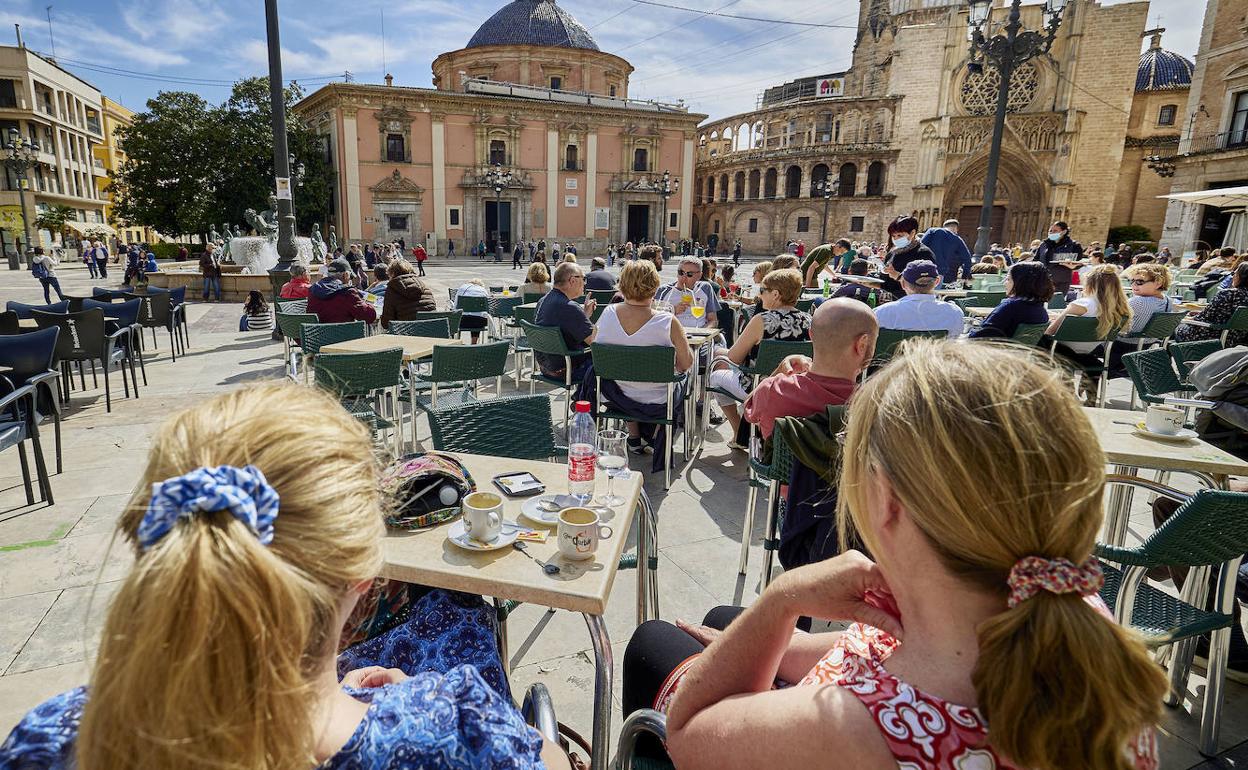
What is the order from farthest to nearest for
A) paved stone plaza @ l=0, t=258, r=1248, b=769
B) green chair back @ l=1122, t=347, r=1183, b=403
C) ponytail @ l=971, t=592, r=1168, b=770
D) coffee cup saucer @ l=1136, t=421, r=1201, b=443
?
green chair back @ l=1122, t=347, r=1183, b=403 → coffee cup saucer @ l=1136, t=421, r=1201, b=443 → paved stone plaza @ l=0, t=258, r=1248, b=769 → ponytail @ l=971, t=592, r=1168, b=770

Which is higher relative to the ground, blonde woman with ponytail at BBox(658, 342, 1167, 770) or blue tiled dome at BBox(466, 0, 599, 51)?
blue tiled dome at BBox(466, 0, 599, 51)

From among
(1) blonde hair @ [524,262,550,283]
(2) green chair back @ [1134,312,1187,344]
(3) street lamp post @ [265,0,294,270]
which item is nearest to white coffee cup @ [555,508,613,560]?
(1) blonde hair @ [524,262,550,283]

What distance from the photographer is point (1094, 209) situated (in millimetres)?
A: 32375

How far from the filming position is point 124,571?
718mm

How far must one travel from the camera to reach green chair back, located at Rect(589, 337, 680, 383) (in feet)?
13.5

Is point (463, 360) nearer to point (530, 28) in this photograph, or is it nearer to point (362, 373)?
point (362, 373)

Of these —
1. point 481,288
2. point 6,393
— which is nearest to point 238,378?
point 481,288

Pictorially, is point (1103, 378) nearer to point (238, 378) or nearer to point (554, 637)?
point (554, 637)

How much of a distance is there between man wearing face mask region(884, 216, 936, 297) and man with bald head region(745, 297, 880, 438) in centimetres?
498

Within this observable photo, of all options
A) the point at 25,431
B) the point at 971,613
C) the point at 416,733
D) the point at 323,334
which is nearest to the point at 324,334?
the point at 323,334

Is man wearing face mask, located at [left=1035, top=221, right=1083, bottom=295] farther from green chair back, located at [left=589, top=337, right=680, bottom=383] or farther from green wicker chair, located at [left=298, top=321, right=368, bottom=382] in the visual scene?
green wicker chair, located at [left=298, top=321, right=368, bottom=382]

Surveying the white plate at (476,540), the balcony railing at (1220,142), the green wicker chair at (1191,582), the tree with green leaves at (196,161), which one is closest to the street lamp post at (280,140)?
the white plate at (476,540)

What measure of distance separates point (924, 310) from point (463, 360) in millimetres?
3599

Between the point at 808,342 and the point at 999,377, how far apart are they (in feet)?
11.9
